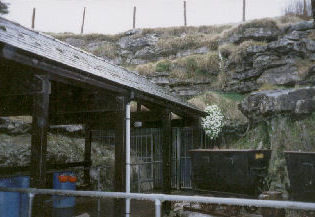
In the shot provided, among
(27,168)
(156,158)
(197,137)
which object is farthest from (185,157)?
(27,168)

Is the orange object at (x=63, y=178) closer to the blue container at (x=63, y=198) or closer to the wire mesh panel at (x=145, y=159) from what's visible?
the blue container at (x=63, y=198)

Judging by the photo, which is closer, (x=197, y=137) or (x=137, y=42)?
(x=197, y=137)

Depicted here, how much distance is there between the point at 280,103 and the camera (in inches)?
405

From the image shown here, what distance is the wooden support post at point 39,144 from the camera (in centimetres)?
462

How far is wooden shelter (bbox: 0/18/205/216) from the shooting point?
15.6 feet

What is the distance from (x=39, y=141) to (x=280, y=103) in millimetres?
8468

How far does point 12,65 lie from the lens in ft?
17.5

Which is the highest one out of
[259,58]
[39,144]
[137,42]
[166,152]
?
[137,42]

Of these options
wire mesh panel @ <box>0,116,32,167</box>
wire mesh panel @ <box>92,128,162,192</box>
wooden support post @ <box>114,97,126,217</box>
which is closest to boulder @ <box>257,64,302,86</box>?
wire mesh panel @ <box>92,128,162,192</box>

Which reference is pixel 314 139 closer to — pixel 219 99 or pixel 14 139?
pixel 219 99

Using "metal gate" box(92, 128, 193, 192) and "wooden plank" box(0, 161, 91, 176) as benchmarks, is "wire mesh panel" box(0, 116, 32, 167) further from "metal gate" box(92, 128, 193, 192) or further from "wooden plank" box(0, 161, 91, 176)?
"metal gate" box(92, 128, 193, 192)

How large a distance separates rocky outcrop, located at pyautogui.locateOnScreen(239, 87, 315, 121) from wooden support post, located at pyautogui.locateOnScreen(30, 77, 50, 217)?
821cm

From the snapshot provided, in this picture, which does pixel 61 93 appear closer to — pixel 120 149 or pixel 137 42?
pixel 120 149

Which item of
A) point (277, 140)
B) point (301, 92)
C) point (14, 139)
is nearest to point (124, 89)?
point (277, 140)
